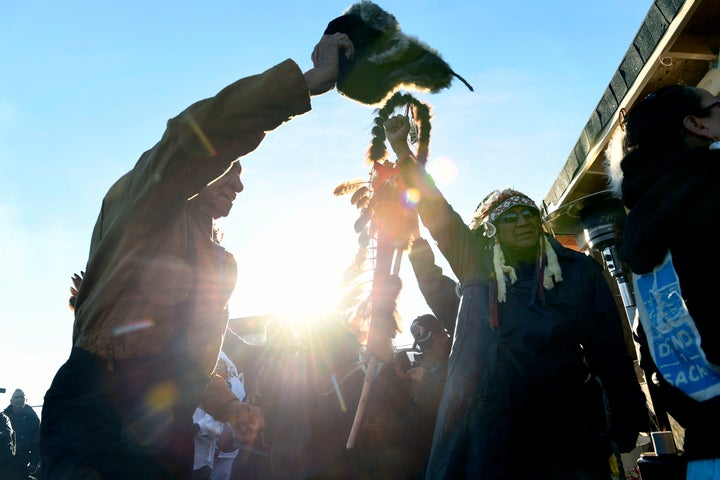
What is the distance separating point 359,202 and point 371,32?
6.45 feet

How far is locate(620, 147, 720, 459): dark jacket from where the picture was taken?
163 centimetres

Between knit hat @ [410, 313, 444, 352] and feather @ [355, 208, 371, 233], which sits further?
knit hat @ [410, 313, 444, 352]

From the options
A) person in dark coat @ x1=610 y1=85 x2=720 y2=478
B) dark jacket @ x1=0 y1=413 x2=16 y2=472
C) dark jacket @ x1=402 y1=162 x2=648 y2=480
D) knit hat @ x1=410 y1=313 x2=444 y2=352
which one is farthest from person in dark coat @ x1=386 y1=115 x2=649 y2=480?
dark jacket @ x1=0 y1=413 x2=16 y2=472

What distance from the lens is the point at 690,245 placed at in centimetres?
169

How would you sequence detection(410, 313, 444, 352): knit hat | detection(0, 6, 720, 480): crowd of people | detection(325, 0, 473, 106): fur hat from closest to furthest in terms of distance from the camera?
detection(0, 6, 720, 480): crowd of people → detection(325, 0, 473, 106): fur hat → detection(410, 313, 444, 352): knit hat

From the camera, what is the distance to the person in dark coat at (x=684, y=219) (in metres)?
1.65

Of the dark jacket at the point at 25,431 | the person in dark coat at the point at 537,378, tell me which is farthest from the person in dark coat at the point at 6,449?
the person in dark coat at the point at 537,378

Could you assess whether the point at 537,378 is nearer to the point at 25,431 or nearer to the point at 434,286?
the point at 434,286

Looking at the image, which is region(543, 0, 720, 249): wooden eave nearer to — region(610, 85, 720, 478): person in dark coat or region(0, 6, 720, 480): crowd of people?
region(0, 6, 720, 480): crowd of people

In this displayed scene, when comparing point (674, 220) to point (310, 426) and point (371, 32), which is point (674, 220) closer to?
point (371, 32)

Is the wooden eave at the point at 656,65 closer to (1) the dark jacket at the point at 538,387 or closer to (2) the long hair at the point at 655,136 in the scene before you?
(1) the dark jacket at the point at 538,387

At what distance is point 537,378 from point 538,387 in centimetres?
5

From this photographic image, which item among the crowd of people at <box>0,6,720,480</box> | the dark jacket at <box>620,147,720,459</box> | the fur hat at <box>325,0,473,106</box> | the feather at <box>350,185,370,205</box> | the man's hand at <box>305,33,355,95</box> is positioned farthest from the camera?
the feather at <box>350,185,370,205</box>

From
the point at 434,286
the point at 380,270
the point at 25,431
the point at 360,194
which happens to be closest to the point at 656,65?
the point at 434,286
